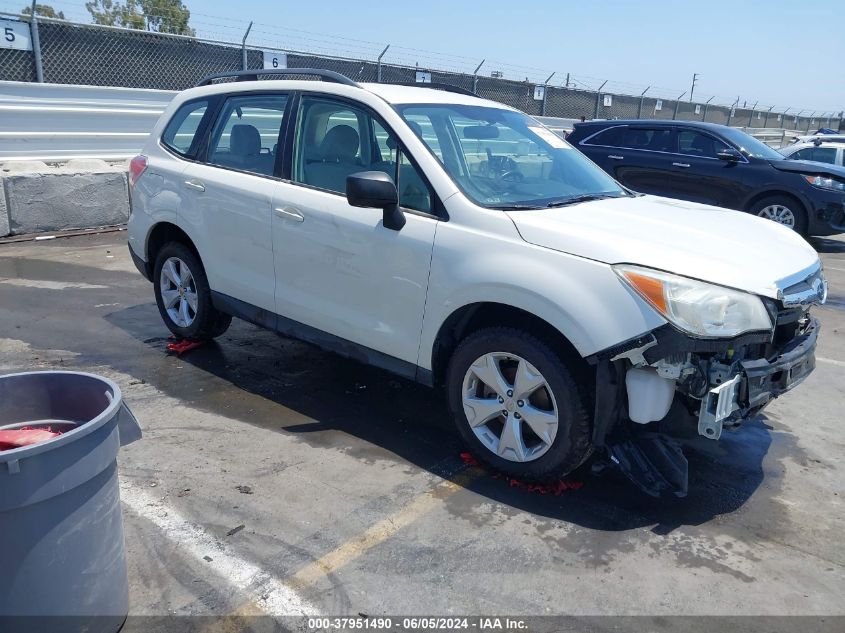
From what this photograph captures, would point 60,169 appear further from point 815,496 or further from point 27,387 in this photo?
point 815,496

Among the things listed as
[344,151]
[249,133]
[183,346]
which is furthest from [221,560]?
[249,133]

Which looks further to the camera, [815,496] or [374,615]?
[815,496]

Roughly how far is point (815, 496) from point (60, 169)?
9.46 metres

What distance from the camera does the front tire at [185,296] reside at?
17.6ft

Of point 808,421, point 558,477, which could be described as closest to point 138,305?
point 558,477

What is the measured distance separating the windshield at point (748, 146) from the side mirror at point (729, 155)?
13 cm

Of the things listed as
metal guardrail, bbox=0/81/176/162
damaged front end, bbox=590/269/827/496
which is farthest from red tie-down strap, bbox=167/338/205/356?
metal guardrail, bbox=0/81/176/162

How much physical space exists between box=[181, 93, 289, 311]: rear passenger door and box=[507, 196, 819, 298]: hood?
1.80 metres

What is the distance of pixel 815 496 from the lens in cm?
381

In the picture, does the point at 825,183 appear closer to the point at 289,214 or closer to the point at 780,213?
the point at 780,213

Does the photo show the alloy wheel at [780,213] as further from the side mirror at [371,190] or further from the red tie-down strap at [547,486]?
the side mirror at [371,190]

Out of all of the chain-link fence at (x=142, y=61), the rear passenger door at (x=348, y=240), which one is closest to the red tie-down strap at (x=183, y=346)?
the rear passenger door at (x=348, y=240)

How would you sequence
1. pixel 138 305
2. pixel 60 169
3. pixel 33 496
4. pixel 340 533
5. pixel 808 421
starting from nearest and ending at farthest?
pixel 33 496 → pixel 340 533 → pixel 808 421 → pixel 138 305 → pixel 60 169

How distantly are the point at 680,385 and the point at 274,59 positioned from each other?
39.7ft
